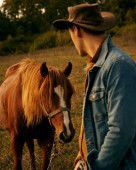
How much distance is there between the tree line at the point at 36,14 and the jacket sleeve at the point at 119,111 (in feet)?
118

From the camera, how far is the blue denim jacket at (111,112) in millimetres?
1732

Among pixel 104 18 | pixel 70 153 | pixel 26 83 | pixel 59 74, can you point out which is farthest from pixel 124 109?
pixel 70 153

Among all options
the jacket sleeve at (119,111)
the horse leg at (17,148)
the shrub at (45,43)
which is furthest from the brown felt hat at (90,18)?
the shrub at (45,43)

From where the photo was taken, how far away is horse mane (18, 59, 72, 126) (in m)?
3.85

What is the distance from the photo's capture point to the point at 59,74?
3.97 m

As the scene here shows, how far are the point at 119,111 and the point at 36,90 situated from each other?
2.35m

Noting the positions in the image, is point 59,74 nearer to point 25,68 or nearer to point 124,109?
point 25,68

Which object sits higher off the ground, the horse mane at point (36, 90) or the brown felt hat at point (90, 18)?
the brown felt hat at point (90, 18)

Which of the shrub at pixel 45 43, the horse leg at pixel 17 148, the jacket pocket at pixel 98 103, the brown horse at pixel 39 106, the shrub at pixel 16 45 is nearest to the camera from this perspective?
the jacket pocket at pixel 98 103

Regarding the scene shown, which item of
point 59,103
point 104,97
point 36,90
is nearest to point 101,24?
point 104,97

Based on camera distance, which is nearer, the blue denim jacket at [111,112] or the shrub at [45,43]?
the blue denim jacket at [111,112]

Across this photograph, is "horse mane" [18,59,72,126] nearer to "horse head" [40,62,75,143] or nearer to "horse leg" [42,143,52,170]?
"horse head" [40,62,75,143]

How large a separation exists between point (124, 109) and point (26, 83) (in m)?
2.65

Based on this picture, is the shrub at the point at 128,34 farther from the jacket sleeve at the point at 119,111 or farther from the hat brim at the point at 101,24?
the jacket sleeve at the point at 119,111
